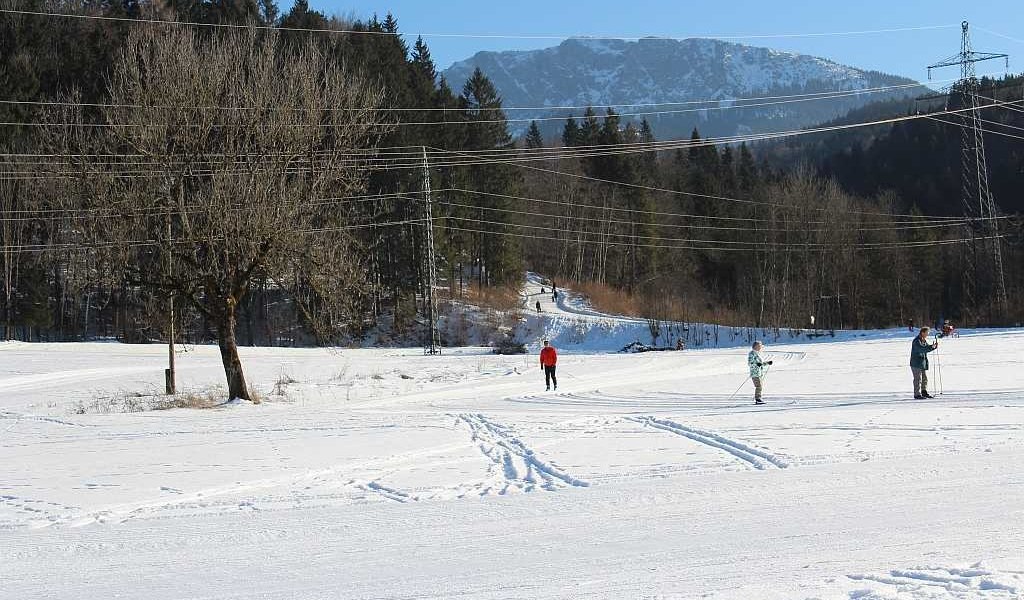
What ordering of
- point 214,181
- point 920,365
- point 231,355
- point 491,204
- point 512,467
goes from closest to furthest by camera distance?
point 512,467 < point 920,365 < point 214,181 < point 231,355 < point 491,204

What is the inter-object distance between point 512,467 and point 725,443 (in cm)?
414

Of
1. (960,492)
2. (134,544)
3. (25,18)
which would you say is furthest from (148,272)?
(25,18)

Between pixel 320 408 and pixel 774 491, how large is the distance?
17.0m

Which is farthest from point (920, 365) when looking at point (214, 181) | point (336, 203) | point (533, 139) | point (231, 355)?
point (533, 139)

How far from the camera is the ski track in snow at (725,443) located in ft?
42.9

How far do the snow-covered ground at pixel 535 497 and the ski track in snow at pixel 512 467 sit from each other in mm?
91

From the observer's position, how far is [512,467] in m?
13.8

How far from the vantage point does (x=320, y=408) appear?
25.2 metres

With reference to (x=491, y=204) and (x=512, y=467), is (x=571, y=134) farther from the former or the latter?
(x=512, y=467)

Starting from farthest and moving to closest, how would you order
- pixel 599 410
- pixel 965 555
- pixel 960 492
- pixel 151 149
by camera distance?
pixel 151 149
pixel 599 410
pixel 960 492
pixel 965 555

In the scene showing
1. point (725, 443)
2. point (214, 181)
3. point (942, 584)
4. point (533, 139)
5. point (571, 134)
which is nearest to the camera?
point (942, 584)

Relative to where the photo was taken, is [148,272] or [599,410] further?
[148,272]

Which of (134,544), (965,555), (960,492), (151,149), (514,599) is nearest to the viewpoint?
(514,599)

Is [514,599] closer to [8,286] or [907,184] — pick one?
[8,286]
